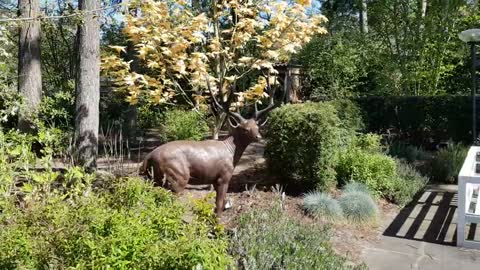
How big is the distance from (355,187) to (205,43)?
130 inches

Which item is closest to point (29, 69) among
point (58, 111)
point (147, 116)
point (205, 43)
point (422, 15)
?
point (58, 111)

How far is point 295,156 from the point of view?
6.17 m

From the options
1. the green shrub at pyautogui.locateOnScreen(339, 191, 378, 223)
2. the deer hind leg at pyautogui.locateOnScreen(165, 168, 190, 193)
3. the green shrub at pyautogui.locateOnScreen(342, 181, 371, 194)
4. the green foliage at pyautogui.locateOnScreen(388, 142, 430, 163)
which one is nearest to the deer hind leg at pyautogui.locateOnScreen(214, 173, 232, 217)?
the deer hind leg at pyautogui.locateOnScreen(165, 168, 190, 193)

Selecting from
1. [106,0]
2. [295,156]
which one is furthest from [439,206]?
[106,0]

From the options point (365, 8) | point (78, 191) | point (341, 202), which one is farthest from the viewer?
point (365, 8)

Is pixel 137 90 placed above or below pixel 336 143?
above

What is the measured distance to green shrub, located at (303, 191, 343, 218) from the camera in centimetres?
525

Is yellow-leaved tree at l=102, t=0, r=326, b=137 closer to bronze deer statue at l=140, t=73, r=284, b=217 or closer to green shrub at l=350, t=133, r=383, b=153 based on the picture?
bronze deer statue at l=140, t=73, r=284, b=217

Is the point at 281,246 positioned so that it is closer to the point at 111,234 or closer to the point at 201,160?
Result: the point at 201,160

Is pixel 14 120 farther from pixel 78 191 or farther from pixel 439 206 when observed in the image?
pixel 439 206

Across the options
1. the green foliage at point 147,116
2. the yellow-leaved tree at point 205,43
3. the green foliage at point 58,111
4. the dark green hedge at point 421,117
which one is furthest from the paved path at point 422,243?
the green foliage at point 147,116

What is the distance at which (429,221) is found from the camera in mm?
5441

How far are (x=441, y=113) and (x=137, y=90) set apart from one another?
762 centimetres

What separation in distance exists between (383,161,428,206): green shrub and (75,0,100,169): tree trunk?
4442mm
